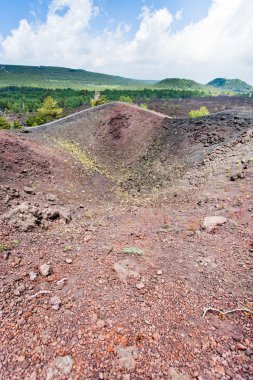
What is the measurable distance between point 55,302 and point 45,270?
1.28 m

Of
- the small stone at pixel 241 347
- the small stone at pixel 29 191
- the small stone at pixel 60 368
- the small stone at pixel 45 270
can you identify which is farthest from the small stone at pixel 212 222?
the small stone at pixel 29 191

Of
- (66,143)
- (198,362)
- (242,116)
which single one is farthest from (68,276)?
(242,116)

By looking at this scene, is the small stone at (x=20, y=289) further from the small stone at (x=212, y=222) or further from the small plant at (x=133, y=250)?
the small stone at (x=212, y=222)

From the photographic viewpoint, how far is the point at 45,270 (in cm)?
706

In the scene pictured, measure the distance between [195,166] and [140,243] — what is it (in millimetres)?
9789

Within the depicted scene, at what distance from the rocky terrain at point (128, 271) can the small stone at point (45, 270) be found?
60 mm

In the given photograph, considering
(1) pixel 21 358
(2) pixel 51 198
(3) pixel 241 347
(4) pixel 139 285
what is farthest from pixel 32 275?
(2) pixel 51 198

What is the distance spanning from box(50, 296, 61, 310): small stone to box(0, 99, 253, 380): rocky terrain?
1.0 inches

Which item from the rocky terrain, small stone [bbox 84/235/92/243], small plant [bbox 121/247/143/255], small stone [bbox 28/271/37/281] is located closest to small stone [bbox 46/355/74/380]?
the rocky terrain

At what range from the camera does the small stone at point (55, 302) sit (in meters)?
5.88

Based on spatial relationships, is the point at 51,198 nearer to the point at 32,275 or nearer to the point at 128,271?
the point at 32,275

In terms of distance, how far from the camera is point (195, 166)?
16.8 meters

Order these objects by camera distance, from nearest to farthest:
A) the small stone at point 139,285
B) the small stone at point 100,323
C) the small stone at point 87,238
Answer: the small stone at point 100,323, the small stone at point 139,285, the small stone at point 87,238

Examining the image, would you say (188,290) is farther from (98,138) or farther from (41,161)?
(98,138)
